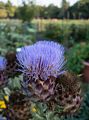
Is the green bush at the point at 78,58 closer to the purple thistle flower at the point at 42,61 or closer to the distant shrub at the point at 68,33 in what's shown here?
the distant shrub at the point at 68,33

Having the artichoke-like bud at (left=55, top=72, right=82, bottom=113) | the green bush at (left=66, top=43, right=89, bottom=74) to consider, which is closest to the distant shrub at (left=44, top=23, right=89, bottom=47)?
the green bush at (left=66, top=43, right=89, bottom=74)

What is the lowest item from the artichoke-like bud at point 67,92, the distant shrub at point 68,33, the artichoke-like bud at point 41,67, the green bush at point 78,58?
the distant shrub at point 68,33

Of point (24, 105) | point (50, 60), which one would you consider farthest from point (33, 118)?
point (50, 60)

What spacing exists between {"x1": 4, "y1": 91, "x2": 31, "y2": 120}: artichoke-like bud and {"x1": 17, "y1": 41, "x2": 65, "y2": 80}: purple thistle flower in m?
0.20

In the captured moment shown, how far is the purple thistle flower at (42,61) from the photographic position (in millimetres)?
1051

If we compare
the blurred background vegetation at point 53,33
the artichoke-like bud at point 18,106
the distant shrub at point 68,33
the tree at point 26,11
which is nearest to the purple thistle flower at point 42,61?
the artichoke-like bud at point 18,106

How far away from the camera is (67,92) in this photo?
1120mm

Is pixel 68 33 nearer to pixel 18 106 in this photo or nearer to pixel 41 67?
pixel 18 106

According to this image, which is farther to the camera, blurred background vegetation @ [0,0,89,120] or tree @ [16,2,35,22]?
tree @ [16,2,35,22]

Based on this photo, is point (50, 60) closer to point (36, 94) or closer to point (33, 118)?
point (36, 94)

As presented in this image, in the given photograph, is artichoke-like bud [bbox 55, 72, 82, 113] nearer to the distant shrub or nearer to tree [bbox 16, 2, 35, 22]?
the distant shrub

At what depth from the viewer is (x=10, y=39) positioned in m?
8.04

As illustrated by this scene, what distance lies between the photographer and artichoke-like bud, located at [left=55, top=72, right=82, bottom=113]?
43.6 inches

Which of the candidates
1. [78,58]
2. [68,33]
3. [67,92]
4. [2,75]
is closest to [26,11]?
[68,33]
